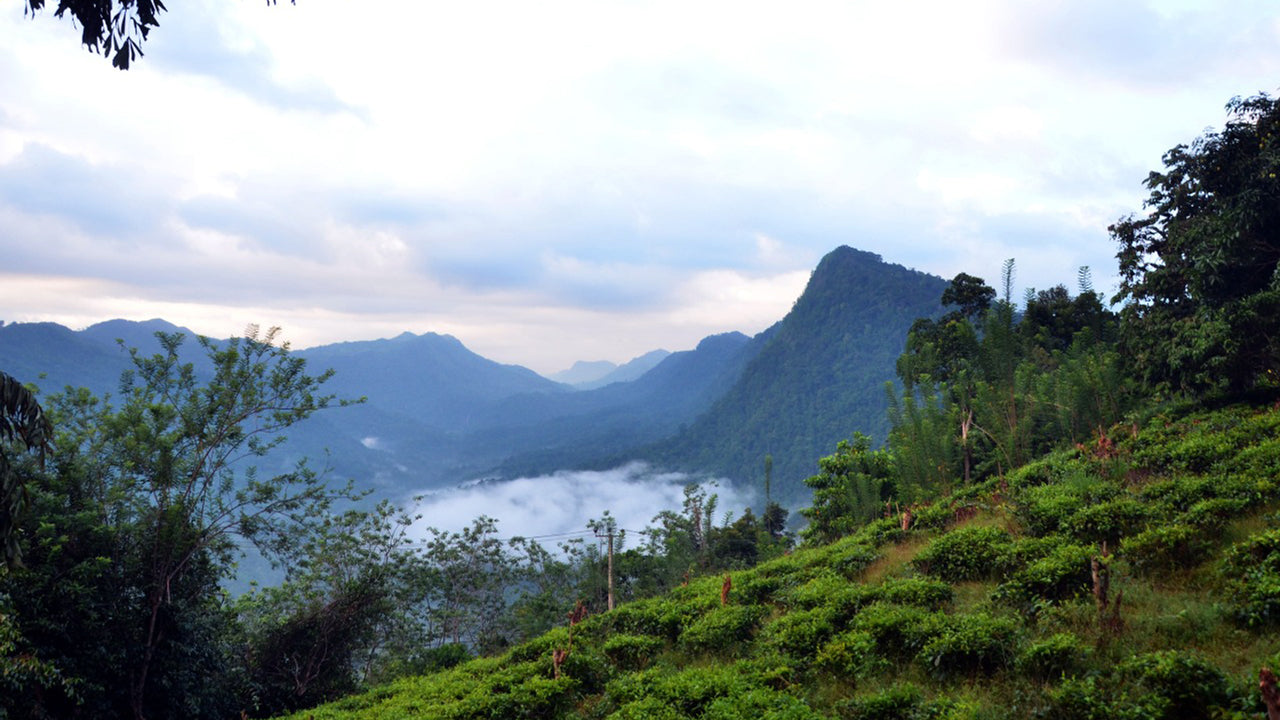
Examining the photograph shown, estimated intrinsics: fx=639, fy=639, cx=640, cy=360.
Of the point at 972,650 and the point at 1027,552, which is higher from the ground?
the point at 1027,552

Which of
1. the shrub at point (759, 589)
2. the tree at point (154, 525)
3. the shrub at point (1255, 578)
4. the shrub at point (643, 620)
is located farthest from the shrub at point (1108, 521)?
the tree at point (154, 525)

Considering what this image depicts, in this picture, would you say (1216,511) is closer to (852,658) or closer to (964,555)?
(964,555)

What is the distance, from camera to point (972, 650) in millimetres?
5922

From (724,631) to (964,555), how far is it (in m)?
3.38

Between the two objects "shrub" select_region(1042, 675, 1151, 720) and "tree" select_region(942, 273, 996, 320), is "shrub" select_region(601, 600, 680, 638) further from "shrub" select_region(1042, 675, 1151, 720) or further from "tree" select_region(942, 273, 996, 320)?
"tree" select_region(942, 273, 996, 320)

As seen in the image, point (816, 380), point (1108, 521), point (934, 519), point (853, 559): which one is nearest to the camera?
point (1108, 521)

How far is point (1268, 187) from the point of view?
1151 centimetres

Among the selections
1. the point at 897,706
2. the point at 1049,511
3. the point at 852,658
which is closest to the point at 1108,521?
the point at 1049,511

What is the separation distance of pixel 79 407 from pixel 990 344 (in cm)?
2312

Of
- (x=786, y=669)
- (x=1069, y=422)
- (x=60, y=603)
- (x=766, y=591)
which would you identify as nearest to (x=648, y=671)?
(x=786, y=669)

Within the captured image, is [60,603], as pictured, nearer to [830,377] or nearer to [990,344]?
[990,344]

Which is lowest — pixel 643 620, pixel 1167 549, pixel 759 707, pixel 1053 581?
pixel 643 620

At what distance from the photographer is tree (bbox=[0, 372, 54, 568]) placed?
537 centimetres

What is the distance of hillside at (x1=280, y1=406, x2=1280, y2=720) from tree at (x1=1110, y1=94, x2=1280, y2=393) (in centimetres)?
99
